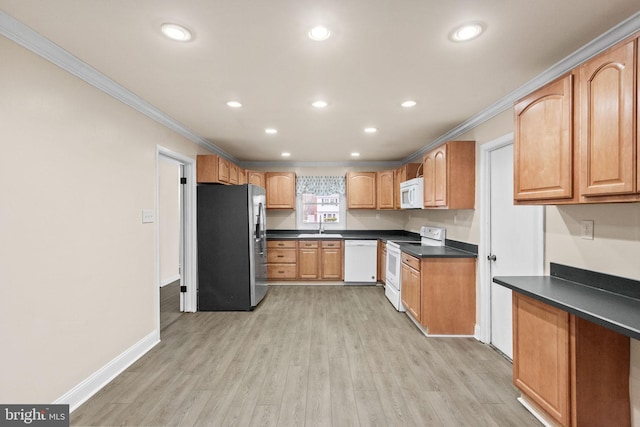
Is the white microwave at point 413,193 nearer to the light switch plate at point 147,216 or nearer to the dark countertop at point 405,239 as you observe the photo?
the dark countertop at point 405,239

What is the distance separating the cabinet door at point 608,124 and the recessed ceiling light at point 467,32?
60 cm

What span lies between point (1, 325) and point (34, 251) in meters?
0.42

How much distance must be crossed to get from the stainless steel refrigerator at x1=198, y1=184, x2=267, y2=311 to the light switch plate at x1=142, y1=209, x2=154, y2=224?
1.07 m

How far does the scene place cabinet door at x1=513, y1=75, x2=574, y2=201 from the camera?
1.65m

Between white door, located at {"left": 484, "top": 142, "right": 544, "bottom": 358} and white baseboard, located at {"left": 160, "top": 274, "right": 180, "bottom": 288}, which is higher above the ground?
white door, located at {"left": 484, "top": 142, "right": 544, "bottom": 358}

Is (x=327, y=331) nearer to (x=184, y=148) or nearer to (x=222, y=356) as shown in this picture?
(x=222, y=356)

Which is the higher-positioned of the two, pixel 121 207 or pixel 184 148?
pixel 184 148

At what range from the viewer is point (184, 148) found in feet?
11.8

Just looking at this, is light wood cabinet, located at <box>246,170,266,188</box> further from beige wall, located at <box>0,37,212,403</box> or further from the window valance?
beige wall, located at <box>0,37,212,403</box>

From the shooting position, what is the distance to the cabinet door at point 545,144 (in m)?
1.65

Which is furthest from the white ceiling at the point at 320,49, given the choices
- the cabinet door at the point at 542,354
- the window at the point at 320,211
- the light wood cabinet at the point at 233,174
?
the window at the point at 320,211

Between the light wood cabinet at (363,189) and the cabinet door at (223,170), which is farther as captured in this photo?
the light wood cabinet at (363,189)

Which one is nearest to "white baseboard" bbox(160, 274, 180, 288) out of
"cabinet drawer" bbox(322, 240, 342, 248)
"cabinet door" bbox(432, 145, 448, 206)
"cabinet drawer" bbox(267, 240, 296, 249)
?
"cabinet drawer" bbox(267, 240, 296, 249)

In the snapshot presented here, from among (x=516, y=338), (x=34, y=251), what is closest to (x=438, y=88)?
(x=516, y=338)
